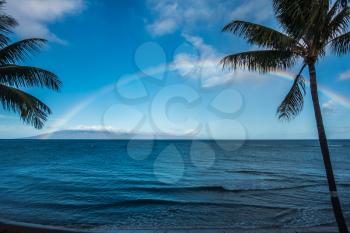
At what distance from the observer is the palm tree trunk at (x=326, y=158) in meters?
6.03

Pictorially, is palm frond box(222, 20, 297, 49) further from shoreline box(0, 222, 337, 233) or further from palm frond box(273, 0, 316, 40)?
shoreline box(0, 222, 337, 233)

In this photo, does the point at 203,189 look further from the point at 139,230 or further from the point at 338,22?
the point at 338,22

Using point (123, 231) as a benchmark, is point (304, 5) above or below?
above

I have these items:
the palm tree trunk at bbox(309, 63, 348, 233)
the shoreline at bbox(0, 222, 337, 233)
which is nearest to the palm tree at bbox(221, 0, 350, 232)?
the palm tree trunk at bbox(309, 63, 348, 233)

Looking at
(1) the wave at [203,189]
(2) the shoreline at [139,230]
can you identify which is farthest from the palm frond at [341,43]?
(1) the wave at [203,189]

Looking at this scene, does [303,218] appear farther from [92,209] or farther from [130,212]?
[92,209]

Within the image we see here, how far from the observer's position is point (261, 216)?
11758mm

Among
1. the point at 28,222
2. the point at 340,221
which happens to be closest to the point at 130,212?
the point at 28,222

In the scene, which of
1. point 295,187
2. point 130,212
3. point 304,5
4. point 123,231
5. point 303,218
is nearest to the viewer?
point 304,5

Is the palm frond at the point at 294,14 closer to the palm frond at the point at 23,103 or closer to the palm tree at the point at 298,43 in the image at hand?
the palm tree at the point at 298,43

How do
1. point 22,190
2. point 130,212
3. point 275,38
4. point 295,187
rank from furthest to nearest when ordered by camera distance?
point 295,187
point 22,190
point 130,212
point 275,38

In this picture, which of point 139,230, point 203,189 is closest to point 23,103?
point 139,230

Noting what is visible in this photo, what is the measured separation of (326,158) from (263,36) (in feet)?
12.0

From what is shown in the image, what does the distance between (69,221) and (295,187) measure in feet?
55.7
